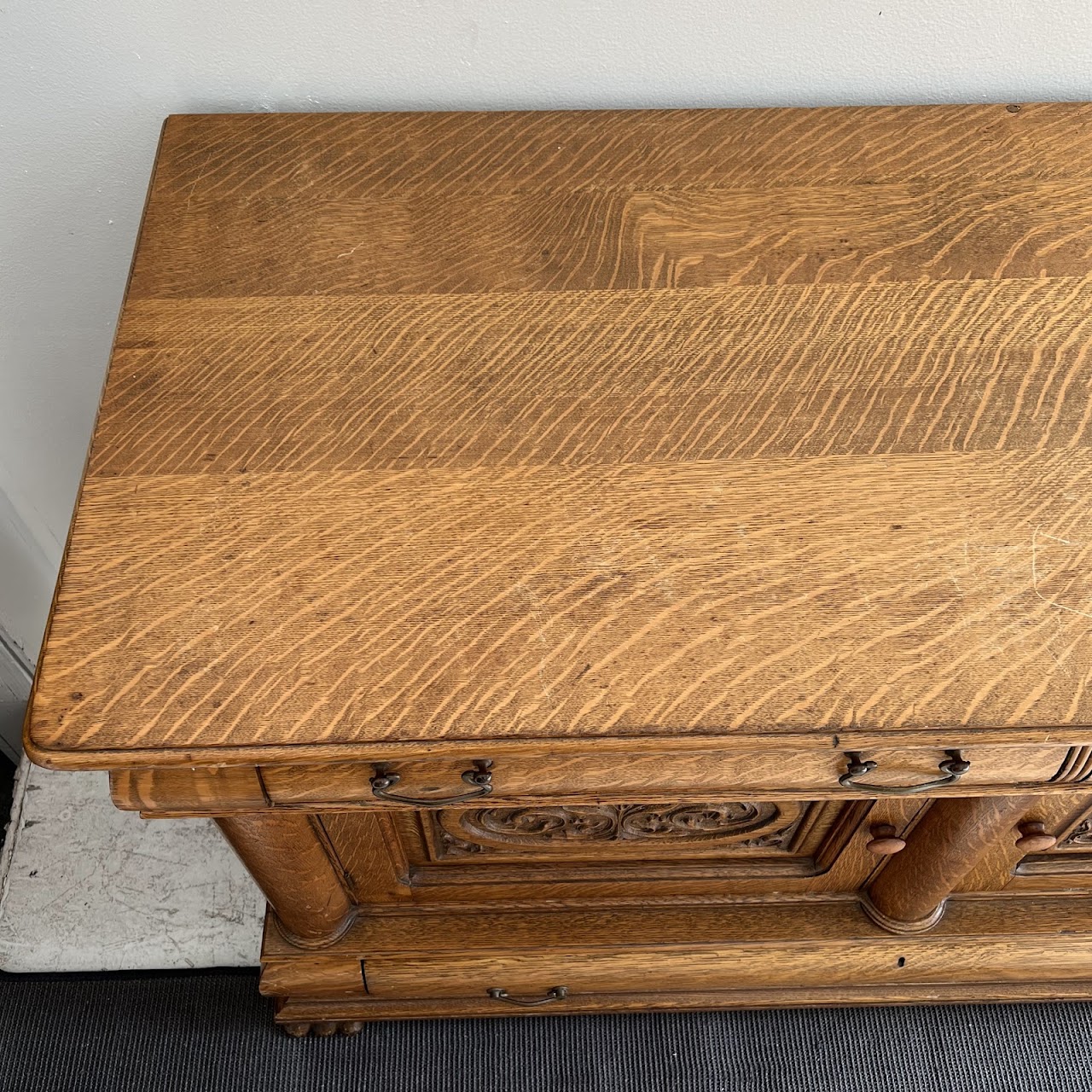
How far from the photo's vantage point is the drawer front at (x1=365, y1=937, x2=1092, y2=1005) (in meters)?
1.01

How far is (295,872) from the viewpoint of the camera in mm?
861

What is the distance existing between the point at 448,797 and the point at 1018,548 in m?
0.40

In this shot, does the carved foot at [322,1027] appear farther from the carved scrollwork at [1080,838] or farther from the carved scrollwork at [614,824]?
the carved scrollwork at [1080,838]

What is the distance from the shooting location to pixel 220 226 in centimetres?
79

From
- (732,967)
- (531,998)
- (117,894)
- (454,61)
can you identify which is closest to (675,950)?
(732,967)

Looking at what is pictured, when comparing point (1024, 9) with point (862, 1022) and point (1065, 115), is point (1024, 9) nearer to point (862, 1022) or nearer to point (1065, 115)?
point (1065, 115)

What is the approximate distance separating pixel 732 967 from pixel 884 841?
0.88 feet

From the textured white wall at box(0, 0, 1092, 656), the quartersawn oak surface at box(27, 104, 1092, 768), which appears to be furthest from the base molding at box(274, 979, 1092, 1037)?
the textured white wall at box(0, 0, 1092, 656)

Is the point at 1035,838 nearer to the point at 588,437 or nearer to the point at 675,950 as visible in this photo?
the point at 675,950

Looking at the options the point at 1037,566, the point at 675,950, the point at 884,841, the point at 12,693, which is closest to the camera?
the point at 1037,566

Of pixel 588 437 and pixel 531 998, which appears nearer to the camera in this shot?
pixel 588 437

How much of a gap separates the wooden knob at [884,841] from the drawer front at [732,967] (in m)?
0.19

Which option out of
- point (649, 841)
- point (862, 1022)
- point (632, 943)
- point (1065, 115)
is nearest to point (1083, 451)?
point (1065, 115)

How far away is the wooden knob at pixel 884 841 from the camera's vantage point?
833 mm
